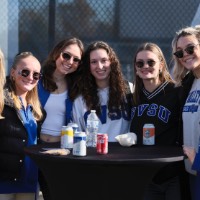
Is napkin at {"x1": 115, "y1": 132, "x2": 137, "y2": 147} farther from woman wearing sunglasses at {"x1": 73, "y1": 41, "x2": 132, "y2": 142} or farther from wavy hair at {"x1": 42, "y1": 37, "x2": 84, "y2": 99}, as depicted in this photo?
wavy hair at {"x1": 42, "y1": 37, "x2": 84, "y2": 99}

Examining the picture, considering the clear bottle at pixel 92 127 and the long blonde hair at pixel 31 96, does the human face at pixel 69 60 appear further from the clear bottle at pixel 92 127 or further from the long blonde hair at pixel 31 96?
the clear bottle at pixel 92 127

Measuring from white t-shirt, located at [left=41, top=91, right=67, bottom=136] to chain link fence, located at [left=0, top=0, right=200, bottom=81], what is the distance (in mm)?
1379

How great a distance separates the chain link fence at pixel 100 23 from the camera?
4852 mm

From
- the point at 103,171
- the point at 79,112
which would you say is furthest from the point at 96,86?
the point at 103,171

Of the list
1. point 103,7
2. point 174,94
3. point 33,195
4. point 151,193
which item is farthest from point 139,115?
point 103,7

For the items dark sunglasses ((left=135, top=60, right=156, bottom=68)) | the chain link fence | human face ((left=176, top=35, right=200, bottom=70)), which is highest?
the chain link fence

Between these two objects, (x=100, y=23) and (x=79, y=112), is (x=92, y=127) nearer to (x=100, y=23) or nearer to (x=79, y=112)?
(x=79, y=112)

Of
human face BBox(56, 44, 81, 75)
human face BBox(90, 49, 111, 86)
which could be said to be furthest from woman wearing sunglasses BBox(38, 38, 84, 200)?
human face BBox(90, 49, 111, 86)

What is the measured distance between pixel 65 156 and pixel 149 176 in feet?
1.81

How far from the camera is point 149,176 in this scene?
2723 millimetres

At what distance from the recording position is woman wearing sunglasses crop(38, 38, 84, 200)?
11.7 feet

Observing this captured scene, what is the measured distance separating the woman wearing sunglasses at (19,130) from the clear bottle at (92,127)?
14.9 inches

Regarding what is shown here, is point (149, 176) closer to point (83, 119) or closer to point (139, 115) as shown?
point (139, 115)

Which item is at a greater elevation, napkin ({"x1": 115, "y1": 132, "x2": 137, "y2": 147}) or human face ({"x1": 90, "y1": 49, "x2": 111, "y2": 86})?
human face ({"x1": 90, "y1": 49, "x2": 111, "y2": 86})
